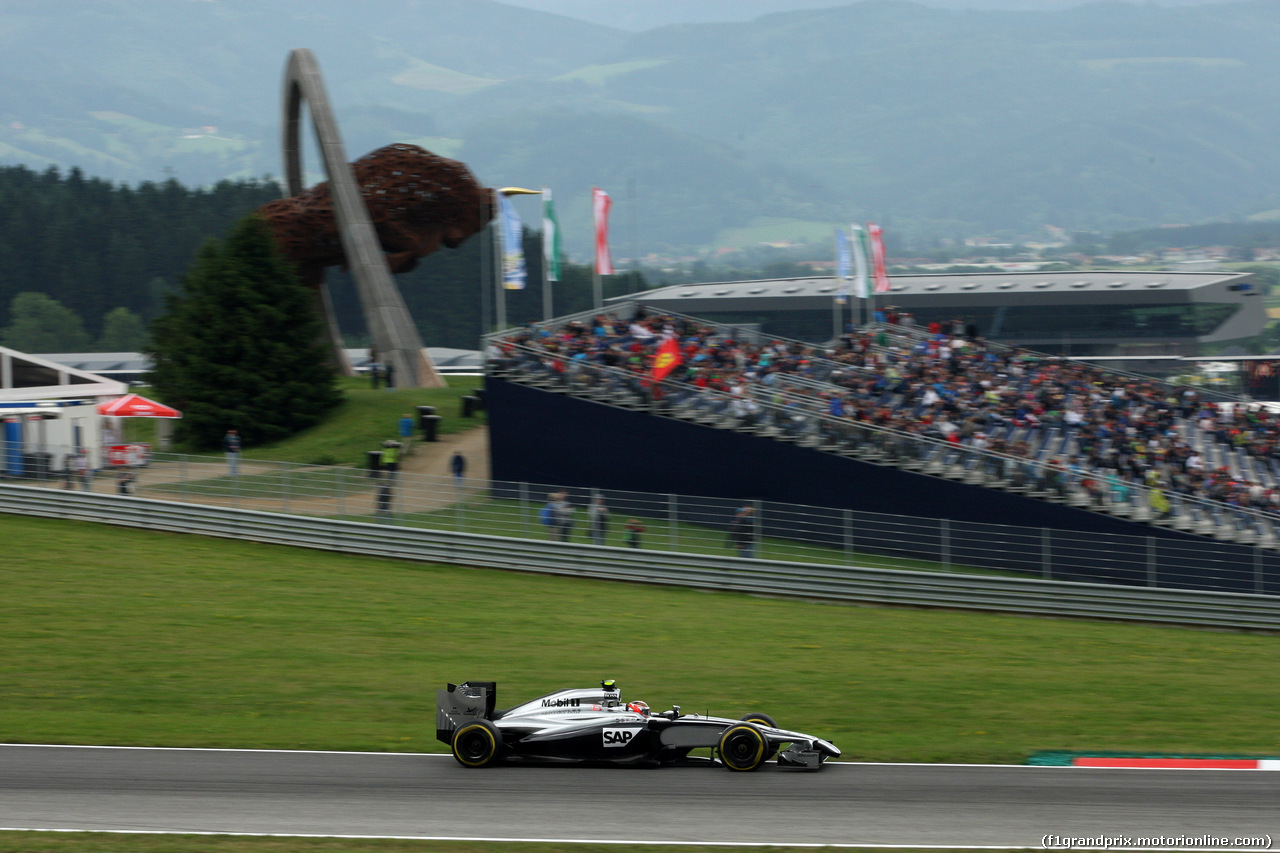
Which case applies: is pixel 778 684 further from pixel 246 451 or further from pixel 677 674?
pixel 246 451

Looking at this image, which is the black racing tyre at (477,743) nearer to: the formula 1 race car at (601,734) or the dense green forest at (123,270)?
the formula 1 race car at (601,734)

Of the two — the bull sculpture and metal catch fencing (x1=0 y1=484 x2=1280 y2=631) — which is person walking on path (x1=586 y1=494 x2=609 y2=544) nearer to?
metal catch fencing (x1=0 y1=484 x2=1280 y2=631)

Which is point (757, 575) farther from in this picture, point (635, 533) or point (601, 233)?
point (601, 233)

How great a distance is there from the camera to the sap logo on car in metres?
11.7

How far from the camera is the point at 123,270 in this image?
4385 inches

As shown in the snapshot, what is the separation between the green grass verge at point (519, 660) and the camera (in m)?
13.3

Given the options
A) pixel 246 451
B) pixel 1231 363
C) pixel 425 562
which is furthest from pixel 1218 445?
pixel 1231 363

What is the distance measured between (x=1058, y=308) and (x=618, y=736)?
6451 centimetres

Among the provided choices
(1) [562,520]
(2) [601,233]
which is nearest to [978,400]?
(2) [601,233]

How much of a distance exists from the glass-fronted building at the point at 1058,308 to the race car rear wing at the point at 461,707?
55.0 metres

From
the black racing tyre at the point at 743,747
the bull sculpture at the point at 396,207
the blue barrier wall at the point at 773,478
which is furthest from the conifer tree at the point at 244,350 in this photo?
the black racing tyre at the point at 743,747

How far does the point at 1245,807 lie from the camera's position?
10469 mm

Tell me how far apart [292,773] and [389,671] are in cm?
407

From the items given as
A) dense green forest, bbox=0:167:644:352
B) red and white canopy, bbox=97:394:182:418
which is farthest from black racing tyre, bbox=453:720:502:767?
dense green forest, bbox=0:167:644:352
